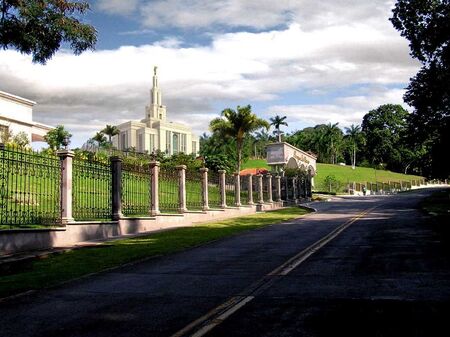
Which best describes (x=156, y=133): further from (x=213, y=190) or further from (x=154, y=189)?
(x=154, y=189)

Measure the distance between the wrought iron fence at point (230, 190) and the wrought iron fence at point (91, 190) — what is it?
1368cm

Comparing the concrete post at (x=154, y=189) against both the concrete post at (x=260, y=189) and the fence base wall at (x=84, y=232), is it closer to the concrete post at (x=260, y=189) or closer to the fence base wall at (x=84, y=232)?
the fence base wall at (x=84, y=232)

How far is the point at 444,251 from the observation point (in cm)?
1179

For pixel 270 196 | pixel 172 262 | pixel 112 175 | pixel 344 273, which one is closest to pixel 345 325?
pixel 344 273

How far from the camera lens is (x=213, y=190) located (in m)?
28.5

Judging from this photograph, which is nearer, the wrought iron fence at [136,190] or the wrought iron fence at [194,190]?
the wrought iron fence at [136,190]

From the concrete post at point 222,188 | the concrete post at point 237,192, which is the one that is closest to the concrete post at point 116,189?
the concrete post at point 222,188

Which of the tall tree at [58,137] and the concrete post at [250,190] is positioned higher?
the tall tree at [58,137]

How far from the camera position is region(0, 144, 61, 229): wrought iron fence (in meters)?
12.9

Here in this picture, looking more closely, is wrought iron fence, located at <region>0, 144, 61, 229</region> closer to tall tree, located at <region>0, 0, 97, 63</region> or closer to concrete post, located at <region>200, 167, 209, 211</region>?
tall tree, located at <region>0, 0, 97, 63</region>

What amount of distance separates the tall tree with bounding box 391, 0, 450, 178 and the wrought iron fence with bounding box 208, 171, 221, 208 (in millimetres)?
13575

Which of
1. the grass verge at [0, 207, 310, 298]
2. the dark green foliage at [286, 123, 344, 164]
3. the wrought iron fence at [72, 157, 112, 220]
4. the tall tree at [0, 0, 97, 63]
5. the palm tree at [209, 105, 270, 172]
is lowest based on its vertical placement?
the grass verge at [0, 207, 310, 298]

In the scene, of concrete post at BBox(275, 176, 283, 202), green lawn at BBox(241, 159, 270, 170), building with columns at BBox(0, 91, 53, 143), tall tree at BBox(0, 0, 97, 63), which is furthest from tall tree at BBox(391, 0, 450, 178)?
green lawn at BBox(241, 159, 270, 170)

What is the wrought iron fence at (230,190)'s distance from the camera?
30.9 meters
